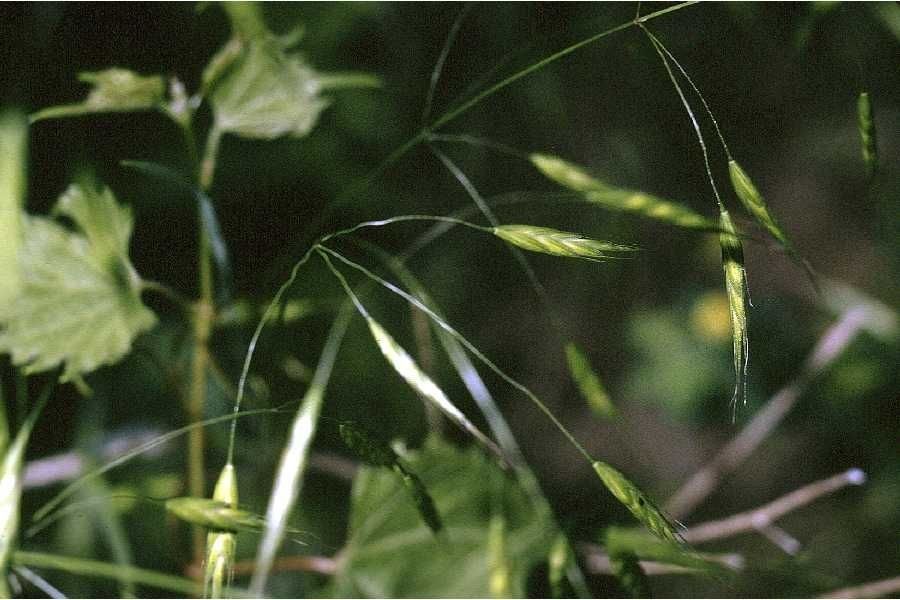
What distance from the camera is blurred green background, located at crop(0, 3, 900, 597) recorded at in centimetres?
68

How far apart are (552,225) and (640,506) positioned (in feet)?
2.24

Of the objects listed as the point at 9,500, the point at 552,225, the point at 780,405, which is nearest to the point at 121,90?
the point at 9,500

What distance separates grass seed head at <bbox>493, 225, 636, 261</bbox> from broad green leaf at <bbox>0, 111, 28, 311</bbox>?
13.8 inches

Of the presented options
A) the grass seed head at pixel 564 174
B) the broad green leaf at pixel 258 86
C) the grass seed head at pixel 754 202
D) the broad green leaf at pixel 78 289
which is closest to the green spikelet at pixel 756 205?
the grass seed head at pixel 754 202

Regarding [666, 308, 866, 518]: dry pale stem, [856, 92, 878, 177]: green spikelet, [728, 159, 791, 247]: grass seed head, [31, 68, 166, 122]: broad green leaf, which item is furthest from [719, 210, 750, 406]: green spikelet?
[666, 308, 866, 518]: dry pale stem

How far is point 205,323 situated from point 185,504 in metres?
0.20

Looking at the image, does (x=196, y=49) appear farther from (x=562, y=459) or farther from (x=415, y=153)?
(x=562, y=459)

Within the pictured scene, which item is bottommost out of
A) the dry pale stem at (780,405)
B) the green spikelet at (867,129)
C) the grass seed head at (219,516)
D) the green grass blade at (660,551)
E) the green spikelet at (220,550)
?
the dry pale stem at (780,405)

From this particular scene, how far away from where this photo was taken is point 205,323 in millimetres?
576

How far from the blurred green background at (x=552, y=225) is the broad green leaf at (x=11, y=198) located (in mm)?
45

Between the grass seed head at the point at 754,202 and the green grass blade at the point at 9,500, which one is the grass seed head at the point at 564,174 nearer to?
the grass seed head at the point at 754,202

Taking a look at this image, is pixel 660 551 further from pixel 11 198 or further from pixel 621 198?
pixel 11 198

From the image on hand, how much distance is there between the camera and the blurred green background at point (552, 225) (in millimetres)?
682

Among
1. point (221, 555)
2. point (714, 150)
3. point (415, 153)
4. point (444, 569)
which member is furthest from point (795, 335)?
point (221, 555)
